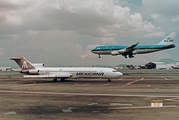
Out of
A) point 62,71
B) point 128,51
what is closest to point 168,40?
point 128,51

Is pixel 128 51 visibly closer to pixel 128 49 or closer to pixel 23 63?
pixel 128 49

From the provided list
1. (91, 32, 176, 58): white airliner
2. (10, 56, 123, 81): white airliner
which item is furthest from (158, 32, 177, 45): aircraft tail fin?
(10, 56, 123, 81): white airliner

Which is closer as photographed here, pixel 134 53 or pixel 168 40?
pixel 134 53

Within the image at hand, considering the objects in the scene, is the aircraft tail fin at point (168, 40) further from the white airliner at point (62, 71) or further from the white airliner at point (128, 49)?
the white airliner at point (62, 71)

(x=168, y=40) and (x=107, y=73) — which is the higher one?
(x=168, y=40)

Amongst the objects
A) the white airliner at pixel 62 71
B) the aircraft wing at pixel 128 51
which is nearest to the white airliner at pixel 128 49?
the aircraft wing at pixel 128 51

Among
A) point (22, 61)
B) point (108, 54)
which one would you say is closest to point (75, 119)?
point (22, 61)

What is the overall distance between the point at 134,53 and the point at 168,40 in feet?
61.0

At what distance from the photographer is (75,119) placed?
1495cm

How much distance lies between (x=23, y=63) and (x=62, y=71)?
11159 mm

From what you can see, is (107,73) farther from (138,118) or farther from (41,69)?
(138,118)

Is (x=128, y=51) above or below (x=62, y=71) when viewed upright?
above

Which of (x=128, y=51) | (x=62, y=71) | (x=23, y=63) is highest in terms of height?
(x=128, y=51)

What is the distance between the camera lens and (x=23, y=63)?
62.8m
